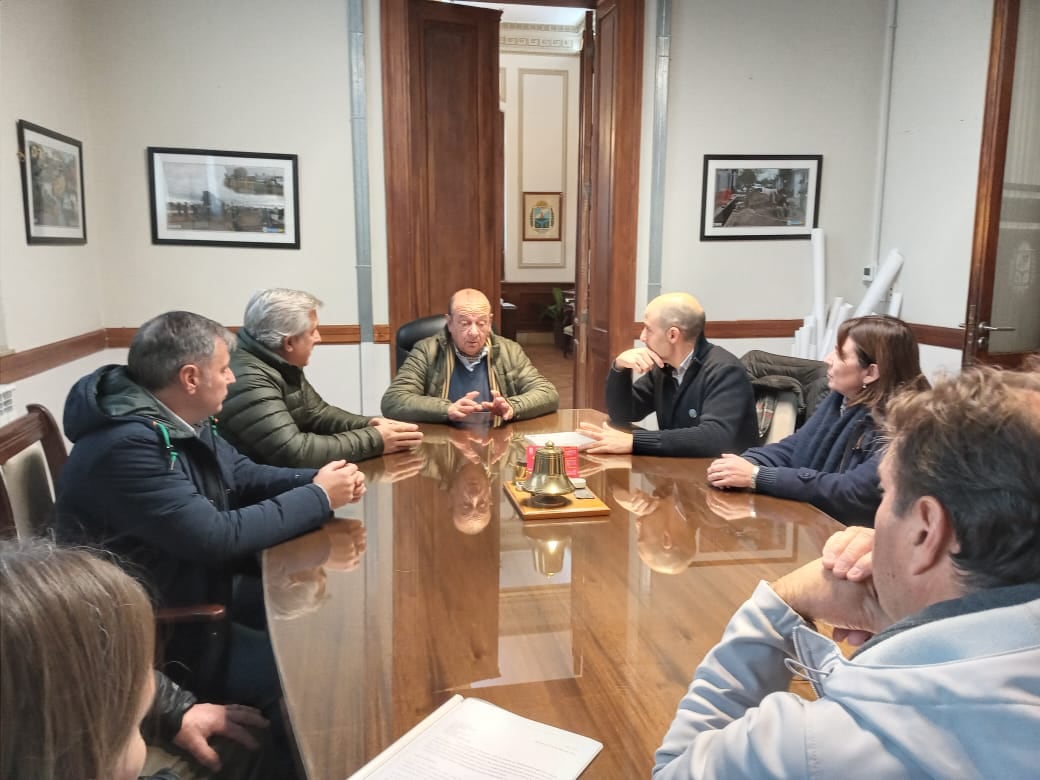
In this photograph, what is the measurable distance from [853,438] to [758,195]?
9.12ft

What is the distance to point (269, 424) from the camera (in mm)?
2209

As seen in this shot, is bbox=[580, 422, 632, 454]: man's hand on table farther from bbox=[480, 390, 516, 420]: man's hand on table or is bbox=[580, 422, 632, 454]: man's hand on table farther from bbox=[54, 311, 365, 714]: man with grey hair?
bbox=[54, 311, 365, 714]: man with grey hair

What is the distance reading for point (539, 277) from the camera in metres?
9.58

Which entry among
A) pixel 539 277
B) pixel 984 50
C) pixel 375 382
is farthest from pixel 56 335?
pixel 539 277

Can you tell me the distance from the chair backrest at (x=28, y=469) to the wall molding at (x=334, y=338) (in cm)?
115

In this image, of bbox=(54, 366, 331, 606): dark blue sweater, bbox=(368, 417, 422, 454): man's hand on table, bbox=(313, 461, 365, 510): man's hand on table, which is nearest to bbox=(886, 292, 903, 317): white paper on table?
bbox=(368, 417, 422, 454): man's hand on table

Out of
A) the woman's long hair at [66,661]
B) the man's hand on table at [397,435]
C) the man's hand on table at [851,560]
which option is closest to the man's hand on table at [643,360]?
the man's hand on table at [397,435]

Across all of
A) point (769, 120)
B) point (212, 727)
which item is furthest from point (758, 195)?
point (212, 727)

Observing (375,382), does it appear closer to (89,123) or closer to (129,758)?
(89,123)

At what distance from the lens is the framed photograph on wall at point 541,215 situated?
9359 mm

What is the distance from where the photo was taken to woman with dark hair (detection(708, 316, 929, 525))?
77.0 inches

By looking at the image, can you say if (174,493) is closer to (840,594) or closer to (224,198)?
(840,594)

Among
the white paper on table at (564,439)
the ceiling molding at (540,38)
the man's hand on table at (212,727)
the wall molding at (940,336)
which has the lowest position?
the man's hand on table at (212,727)

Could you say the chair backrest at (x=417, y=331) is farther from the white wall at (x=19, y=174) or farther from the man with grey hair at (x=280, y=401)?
the white wall at (x=19, y=174)
